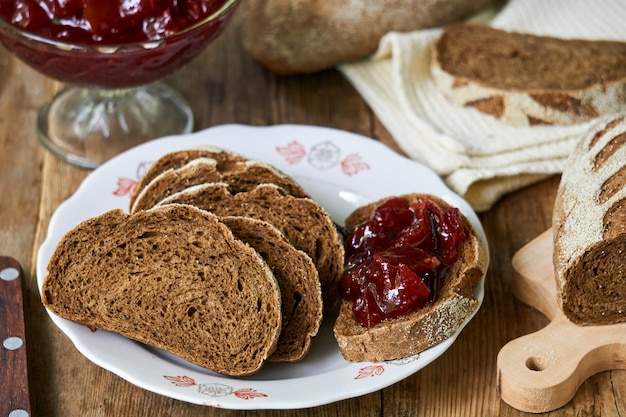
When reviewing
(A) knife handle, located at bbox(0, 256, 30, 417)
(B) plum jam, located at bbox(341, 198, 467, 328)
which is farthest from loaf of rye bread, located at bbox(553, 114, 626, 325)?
(A) knife handle, located at bbox(0, 256, 30, 417)

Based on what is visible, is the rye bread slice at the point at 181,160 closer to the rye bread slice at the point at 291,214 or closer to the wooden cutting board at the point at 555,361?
the rye bread slice at the point at 291,214

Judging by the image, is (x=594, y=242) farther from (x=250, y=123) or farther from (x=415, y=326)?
(x=250, y=123)

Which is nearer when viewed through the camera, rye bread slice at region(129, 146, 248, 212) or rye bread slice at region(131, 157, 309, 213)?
rye bread slice at region(131, 157, 309, 213)

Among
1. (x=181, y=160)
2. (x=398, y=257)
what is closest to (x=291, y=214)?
(x=398, y=257)

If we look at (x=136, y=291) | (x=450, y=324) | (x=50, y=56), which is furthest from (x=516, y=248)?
(x=50, y=56)

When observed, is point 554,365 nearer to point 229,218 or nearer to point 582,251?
point 582,251

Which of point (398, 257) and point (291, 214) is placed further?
point (291, 214)

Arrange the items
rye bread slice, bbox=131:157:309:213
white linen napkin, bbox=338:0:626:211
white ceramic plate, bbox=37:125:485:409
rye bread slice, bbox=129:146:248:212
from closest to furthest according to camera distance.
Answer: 1. white ceramic plate, bbox=37:125:485:409
2. rye bread slice, bbox=131:157:309:213
3. rye bread slice, bbox=129:146:248:212
4. white linen napkin, bbox=338:0:626:211

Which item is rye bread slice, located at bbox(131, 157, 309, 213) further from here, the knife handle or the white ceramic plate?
the knife handle
